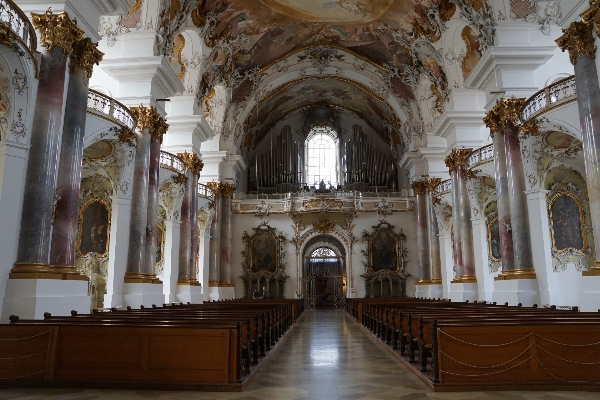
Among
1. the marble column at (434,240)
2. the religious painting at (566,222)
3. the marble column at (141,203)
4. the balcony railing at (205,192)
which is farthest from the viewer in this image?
the marble column at (434,240)

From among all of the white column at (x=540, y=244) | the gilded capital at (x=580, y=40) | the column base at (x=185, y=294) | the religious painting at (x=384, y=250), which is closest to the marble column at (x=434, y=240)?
the religious painting at (x=384, y=250)

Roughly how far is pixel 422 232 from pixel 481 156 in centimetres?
848

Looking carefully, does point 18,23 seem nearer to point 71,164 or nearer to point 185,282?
point 71,164

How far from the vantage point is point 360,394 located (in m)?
5.45

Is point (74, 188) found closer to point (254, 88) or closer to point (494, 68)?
point (494, 68)

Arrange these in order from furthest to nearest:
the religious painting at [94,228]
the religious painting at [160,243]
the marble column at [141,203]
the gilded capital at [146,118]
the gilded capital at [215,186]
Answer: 1. the gilded capital at [215,186]
2. the religious painting at [160,243]
3. the religious painting at [94,228]
4. the gilded capital at [146,118]
5. the marble column at [141,203]

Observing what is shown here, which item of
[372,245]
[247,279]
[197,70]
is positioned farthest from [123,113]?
[372,245]

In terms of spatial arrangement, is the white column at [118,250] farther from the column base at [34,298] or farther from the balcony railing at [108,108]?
the column base at [34,298]

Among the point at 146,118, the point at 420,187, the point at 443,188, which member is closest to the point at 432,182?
the point at 420,187

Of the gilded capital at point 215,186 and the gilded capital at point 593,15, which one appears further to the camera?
the gilded capital at point 215,186

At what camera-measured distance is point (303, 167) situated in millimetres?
30156

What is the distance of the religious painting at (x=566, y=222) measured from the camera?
15.6 metres

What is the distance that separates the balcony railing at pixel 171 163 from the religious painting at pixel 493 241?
1227cm

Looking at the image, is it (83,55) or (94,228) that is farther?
(94,228)
